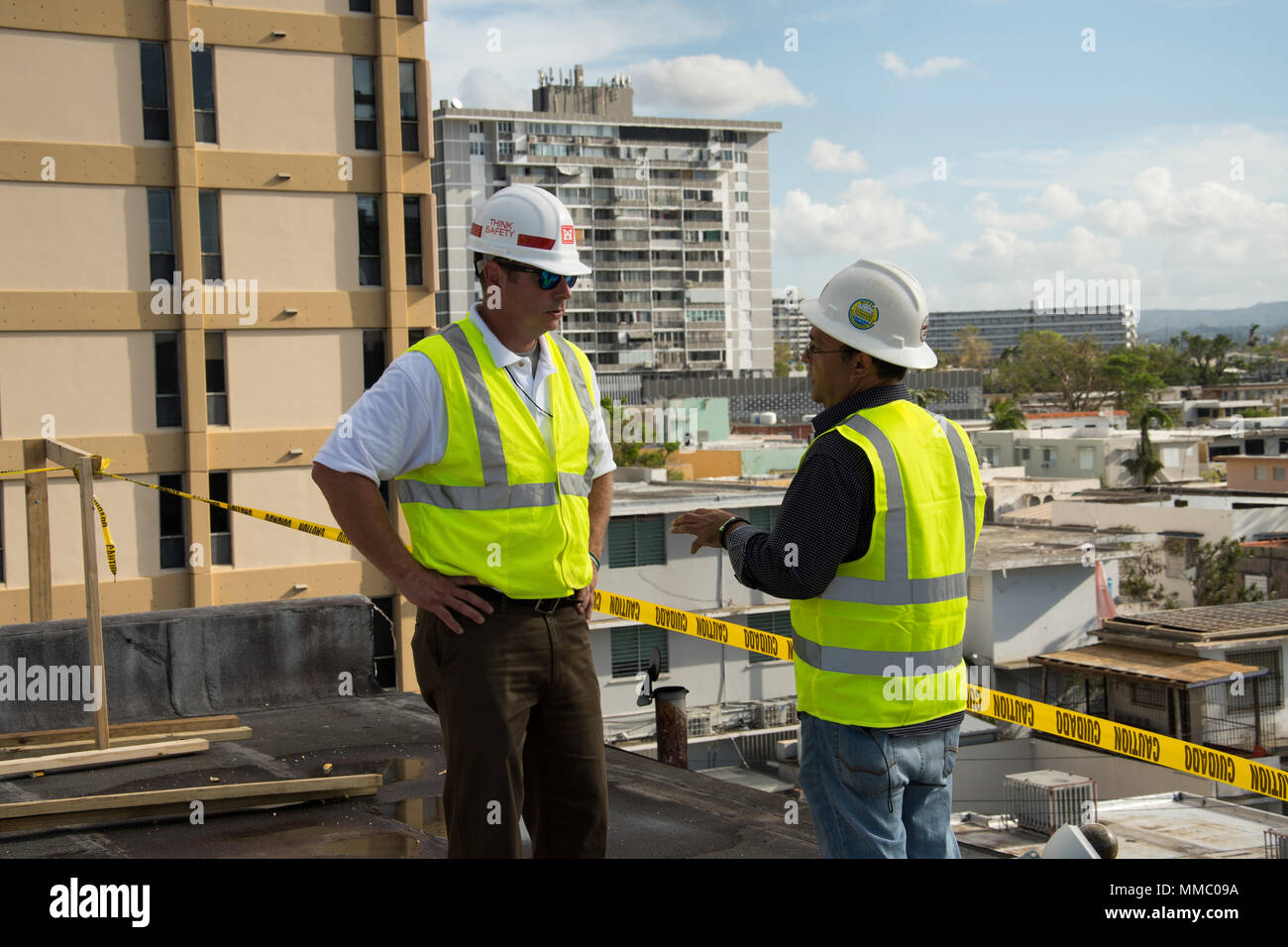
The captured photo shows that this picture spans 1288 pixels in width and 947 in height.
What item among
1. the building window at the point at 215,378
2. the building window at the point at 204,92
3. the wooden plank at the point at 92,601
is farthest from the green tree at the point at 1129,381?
the wooden plank at the point at 92,601

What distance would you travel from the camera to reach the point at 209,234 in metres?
23.1

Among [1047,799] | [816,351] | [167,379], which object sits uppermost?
[167,379]

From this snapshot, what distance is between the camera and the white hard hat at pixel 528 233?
12.1ft

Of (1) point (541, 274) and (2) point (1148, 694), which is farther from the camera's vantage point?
(2) point (1148, 694)

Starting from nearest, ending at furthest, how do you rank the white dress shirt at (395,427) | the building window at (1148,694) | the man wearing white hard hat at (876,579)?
the man wearing white hard hat at (876,579), the white dress shirt at (395,427), the building window at (1148,694)

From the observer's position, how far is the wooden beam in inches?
273

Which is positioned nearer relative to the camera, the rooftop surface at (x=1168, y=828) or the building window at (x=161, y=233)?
the rooftop surface at (x=1168, y=828)

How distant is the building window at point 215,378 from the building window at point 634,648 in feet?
34.5

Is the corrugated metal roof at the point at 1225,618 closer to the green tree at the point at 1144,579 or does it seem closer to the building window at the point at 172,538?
the green tree at the point at 1144,579

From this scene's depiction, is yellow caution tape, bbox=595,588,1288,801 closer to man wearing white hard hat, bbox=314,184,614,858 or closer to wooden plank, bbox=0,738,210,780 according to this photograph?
man wearing white hard hat, bbox=314,184,614,858

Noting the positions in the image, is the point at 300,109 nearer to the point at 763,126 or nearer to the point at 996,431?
the point at 996,431

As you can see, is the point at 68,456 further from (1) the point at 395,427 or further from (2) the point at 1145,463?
(2) the point at 1145,463

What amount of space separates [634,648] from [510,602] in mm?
26885

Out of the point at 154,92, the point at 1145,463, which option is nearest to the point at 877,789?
the point at 154,92
